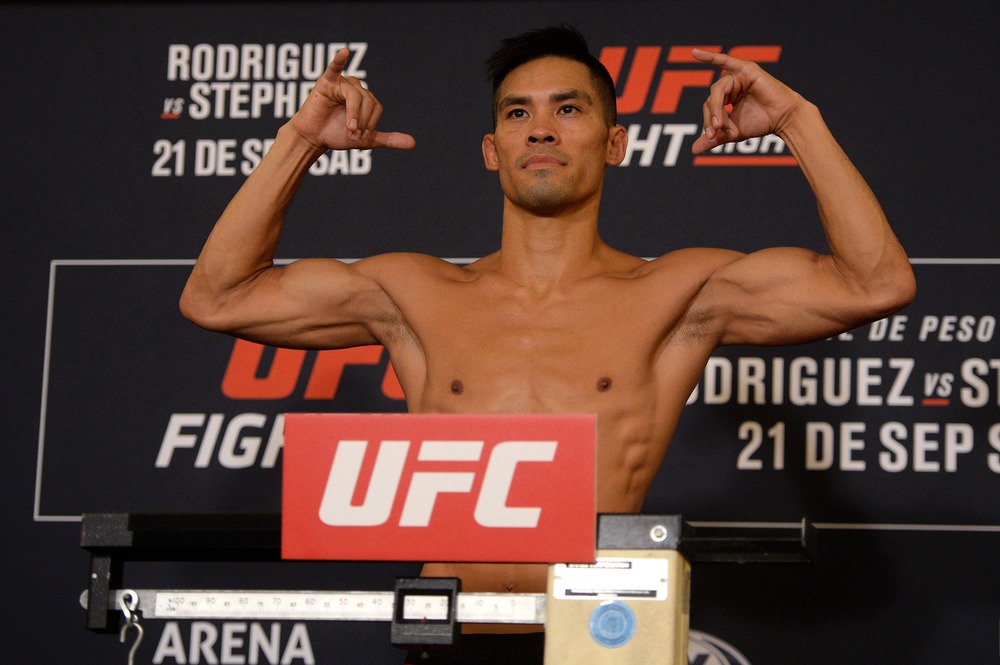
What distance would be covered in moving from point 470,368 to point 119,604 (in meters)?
0.82

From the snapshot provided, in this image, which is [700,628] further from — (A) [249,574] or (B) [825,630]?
(A) [249,574]

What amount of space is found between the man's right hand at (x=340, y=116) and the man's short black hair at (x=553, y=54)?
299 mm

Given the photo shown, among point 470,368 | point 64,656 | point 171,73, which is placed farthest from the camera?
point 171,73

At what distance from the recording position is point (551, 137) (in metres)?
2.21

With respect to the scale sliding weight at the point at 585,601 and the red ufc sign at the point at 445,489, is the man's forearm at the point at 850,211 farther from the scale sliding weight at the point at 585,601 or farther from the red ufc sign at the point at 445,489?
the red ufc sign at the point at 445,489

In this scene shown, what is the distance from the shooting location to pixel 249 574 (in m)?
2.91

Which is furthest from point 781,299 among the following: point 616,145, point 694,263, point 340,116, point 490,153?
point 340,116

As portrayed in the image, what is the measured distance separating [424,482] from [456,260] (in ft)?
5.39

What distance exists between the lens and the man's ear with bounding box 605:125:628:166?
2318mm

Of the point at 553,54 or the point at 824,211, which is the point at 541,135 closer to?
the point at 553,54

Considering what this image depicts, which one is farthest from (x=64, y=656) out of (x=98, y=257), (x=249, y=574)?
(x=98, y=257)

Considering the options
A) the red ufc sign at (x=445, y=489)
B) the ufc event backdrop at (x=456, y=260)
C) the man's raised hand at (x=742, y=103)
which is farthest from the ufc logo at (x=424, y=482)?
the ufc event backdrop at (x=456, y=260)

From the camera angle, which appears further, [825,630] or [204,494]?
[204,494]

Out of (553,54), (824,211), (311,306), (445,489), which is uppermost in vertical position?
(553,54)
